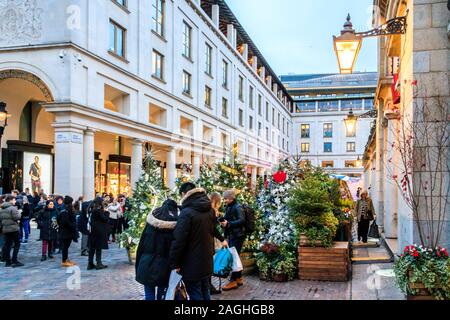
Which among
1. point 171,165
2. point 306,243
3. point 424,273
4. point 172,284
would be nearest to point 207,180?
point 306,243

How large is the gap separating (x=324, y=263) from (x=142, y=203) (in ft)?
15.8

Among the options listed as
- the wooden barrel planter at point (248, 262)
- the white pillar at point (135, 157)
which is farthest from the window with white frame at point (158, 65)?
the wooden barrel planter at point (248, 262)

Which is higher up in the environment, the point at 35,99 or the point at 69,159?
the point at 35,99

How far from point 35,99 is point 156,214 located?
65.8 ft

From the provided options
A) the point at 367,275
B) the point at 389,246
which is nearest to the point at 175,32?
the point at 389,246

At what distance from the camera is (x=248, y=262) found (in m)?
9.59

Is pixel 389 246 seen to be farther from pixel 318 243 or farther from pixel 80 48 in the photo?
pixel 80 48

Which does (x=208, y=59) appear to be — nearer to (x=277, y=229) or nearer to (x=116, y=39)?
(x=116, y=39)

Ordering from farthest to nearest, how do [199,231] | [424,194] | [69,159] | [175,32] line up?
1. [175,32]
2. [69,159]
3. [424,194]
4. [199,231]

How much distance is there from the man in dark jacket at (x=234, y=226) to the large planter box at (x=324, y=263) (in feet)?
4.53

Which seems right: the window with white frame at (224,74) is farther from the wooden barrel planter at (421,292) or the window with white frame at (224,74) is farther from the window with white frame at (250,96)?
the wooden barrel planter at (421,292)

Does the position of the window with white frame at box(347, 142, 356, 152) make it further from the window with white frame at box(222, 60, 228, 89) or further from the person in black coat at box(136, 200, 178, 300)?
the person in black coat at box(136, 200, 178, 300)

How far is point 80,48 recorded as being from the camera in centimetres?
1864

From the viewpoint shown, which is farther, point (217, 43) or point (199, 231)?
point (217, 43)
